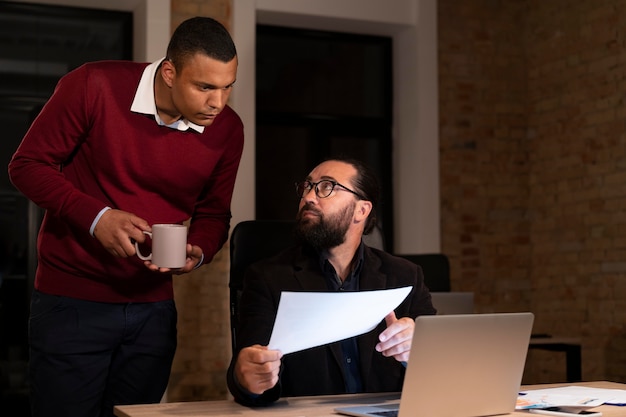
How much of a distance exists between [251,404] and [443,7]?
13.7ft

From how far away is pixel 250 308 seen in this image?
239 centimetres

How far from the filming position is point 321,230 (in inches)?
100

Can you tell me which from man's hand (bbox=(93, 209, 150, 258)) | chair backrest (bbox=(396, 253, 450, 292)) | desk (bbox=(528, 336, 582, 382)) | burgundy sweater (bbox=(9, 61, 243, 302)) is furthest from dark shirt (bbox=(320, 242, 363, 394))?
desk (bbox=(528, 336, 582, 382))

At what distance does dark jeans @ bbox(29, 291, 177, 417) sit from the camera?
229 cm

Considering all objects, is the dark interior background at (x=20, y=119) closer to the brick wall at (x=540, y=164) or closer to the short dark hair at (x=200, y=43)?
the brick wall at (x=540, y=164)

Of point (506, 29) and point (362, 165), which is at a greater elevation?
point (506, 29)

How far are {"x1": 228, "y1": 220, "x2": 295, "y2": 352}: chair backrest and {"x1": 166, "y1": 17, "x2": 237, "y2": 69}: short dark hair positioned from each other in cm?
58

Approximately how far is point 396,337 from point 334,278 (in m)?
0.51

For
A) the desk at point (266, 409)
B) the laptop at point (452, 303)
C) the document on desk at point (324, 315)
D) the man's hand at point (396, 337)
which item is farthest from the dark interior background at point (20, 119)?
the document on desk at point (324, 315)

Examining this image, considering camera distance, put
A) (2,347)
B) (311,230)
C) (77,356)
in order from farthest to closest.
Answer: (2,347) → (311,230) → (77,356)

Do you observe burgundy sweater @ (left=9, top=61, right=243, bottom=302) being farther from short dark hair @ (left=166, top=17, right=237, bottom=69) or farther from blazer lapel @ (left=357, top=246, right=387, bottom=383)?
blazer lapel @ (left=357, top=246, right=387, bottom=383)

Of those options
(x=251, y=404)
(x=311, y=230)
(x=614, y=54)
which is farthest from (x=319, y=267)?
(x=614, y=54)

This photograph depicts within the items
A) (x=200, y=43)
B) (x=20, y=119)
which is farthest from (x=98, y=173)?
(x=20, y=119)

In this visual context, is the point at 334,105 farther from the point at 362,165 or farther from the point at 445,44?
the point at 362,165
